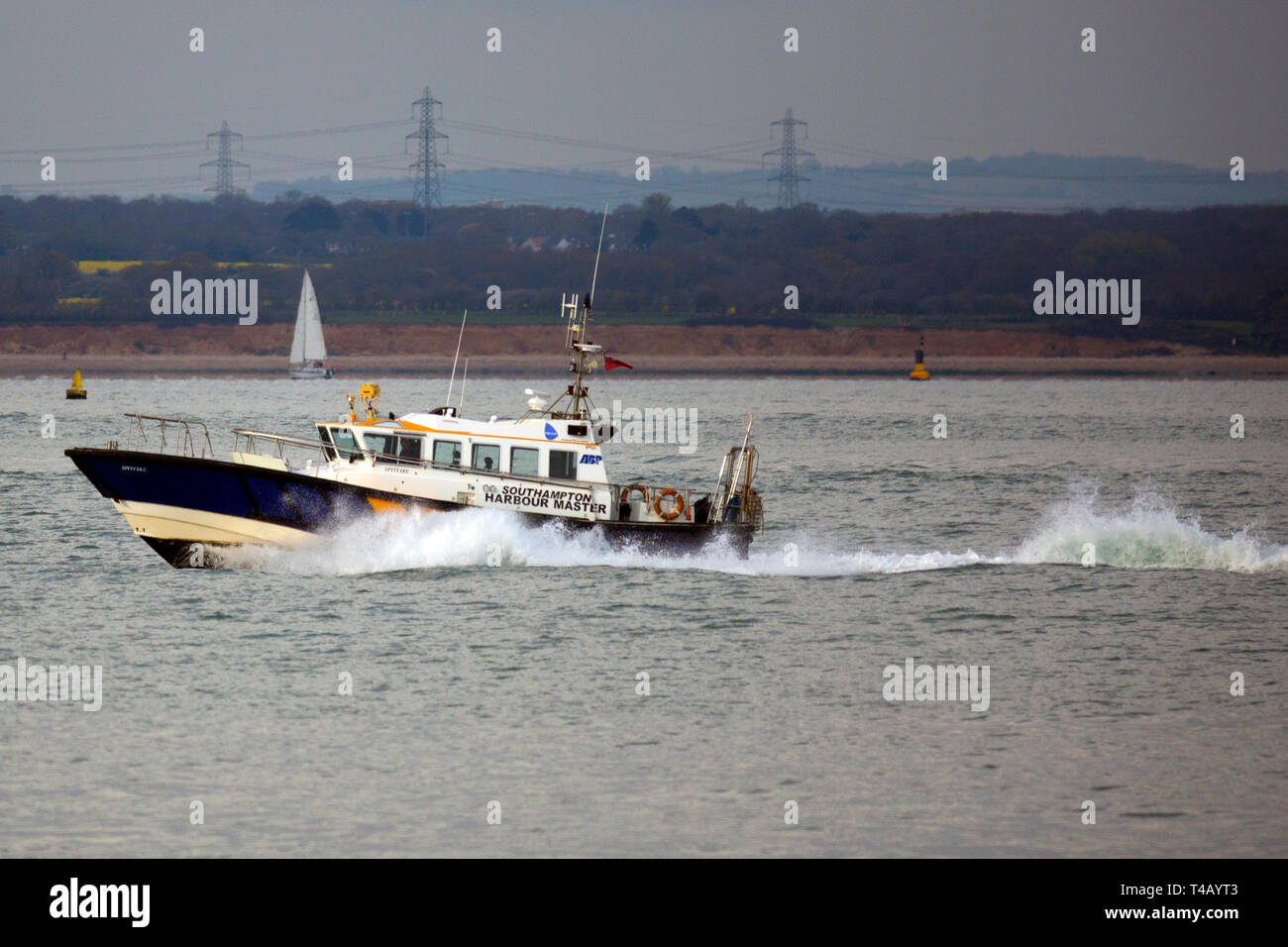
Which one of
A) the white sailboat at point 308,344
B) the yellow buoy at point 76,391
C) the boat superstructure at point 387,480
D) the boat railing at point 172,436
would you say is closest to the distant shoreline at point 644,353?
the white sailboat at point 308,344

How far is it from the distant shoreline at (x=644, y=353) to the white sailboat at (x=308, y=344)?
18854mm

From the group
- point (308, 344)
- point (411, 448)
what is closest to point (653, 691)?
point (411, 448)

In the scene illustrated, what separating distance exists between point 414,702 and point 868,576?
540 inches

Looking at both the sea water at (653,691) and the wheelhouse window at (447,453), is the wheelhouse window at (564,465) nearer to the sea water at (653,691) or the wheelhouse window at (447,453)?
the sea water at (653,691)

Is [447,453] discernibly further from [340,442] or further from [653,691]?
[653,691]

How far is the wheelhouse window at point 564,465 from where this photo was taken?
30.0 meters

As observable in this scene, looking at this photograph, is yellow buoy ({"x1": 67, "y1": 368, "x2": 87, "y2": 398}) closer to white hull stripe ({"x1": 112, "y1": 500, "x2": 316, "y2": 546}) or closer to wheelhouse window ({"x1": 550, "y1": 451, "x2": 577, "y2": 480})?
white hull stripe ({"x1": 112, "y1": 500, "x2": 316, "y2": 546})

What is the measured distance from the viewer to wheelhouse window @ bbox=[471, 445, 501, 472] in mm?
29781

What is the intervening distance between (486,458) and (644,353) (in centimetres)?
14908

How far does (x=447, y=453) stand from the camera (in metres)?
29.7

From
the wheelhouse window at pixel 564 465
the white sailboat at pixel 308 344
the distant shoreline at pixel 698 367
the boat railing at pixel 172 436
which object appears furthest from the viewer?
the distant shoreline at pixel 698 367

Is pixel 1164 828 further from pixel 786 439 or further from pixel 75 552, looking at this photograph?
pixel 786 439

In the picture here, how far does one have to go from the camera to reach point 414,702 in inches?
854

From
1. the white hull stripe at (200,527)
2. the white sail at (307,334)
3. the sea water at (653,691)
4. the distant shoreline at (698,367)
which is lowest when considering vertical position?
the sea water at (653,691)
